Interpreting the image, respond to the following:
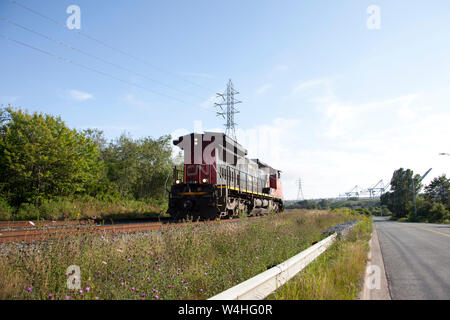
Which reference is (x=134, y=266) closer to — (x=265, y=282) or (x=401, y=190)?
(x=265, y=282)

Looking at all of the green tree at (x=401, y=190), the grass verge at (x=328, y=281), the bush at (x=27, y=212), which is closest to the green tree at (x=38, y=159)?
the bush at (x=27, y=212)

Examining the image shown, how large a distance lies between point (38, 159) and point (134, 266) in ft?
60.3

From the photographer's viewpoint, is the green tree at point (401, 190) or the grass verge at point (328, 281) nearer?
the grass verge at point (328, 281)

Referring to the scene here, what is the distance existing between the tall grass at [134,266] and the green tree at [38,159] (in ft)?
53.6

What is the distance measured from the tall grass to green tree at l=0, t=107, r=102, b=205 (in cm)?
1634

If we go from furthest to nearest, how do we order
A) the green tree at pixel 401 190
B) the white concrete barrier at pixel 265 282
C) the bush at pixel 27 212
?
the green tree at pixel 401 190 → the bush at pixel 27 212 → the white concrete barrier at pixel 265 282

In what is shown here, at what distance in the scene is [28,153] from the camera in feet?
60.1

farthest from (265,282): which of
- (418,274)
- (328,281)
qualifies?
(418,274)

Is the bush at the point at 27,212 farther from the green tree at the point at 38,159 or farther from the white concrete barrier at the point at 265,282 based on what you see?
the white concrete barrier at the point at 265,282

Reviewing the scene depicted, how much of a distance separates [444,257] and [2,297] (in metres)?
9.79

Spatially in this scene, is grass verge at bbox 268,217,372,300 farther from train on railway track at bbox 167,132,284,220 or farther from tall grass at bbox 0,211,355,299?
train on railway track at bbox 167,132,284,220

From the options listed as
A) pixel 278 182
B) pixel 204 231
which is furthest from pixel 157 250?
pixel 278 182

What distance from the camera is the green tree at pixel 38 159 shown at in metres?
18.5
